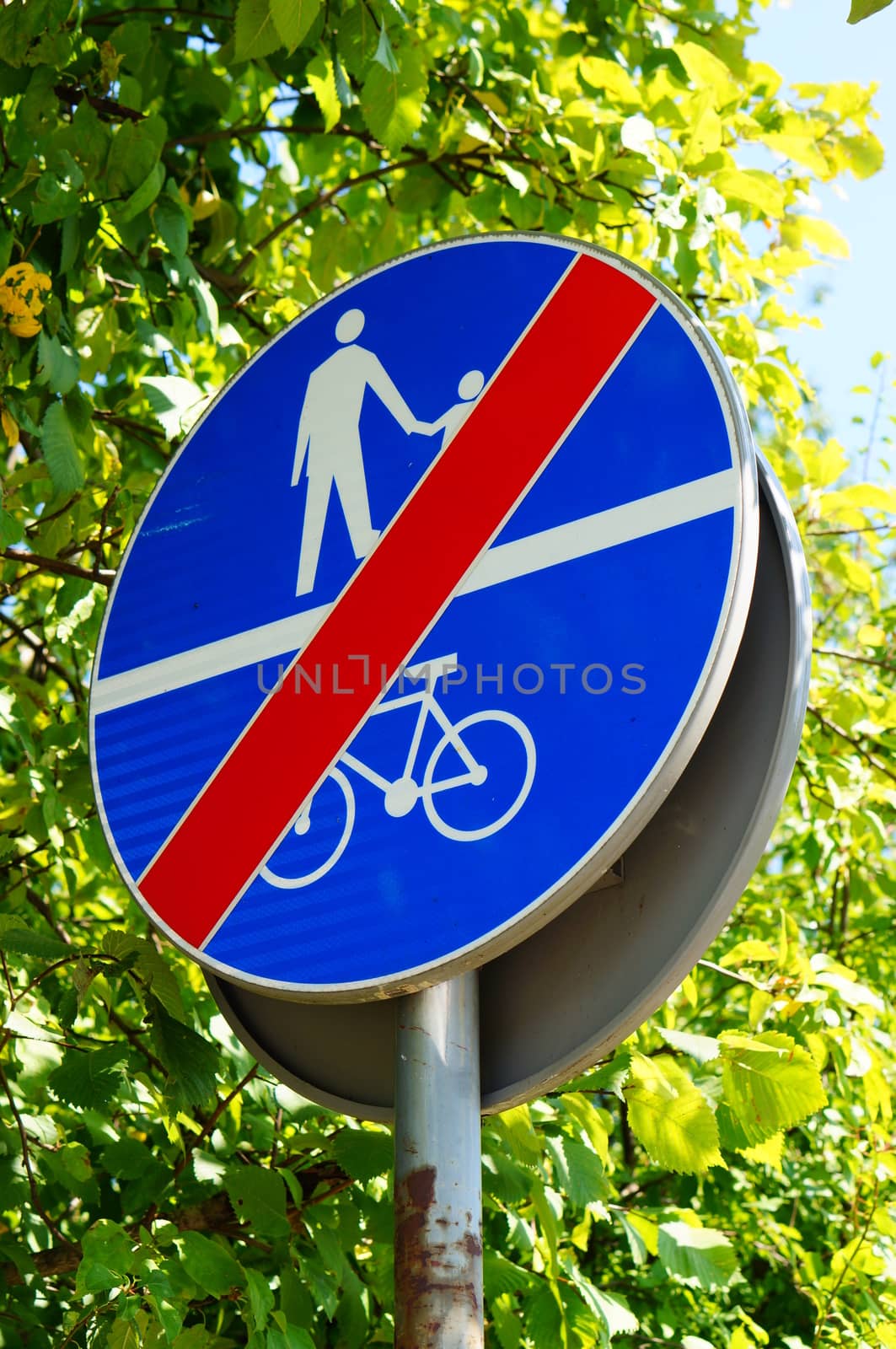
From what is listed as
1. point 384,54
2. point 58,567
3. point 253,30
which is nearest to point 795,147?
point 384,54

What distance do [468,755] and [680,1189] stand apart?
2636 millimetres

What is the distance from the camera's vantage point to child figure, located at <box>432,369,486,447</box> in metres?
1.55

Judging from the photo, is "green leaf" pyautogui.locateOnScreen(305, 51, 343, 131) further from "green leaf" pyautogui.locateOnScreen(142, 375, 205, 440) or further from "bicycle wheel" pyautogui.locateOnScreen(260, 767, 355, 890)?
"bicycle wheel" pyautogui.locateOnScreen(260, 767, 355, 890)

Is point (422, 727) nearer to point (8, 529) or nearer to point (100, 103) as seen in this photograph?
point (8, 529)

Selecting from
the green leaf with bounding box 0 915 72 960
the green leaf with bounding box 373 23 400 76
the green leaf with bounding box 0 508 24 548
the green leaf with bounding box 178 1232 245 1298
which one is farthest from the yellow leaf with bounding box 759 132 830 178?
the green leaf with bounding box 178 1232 245 1298

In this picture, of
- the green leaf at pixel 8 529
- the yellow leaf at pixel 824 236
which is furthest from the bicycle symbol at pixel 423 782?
the yellow leaf at pixel 824 236

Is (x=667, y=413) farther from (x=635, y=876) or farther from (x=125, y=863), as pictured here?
(x=125, y=863)

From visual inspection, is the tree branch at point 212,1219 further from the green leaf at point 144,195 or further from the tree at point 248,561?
the green leaf at point 144,195

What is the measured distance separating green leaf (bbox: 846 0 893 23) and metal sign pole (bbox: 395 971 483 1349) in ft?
3.26

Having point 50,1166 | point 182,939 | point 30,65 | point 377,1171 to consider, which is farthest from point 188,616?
point 30,65

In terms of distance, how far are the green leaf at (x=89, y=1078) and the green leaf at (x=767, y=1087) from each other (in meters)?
0.87

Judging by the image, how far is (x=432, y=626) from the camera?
143cm

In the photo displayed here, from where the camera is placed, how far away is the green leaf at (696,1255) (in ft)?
7.38

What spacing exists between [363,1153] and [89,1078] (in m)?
0.44
